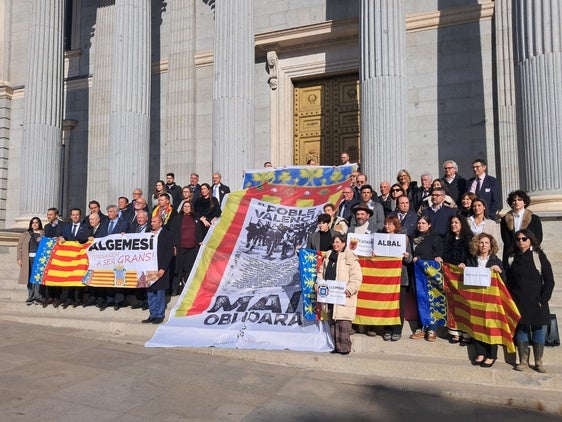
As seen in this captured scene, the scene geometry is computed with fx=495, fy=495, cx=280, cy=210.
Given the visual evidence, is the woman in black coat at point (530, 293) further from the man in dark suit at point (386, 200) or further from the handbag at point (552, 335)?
the man in dark suit at point (386, 200)

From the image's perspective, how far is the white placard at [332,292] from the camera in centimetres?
679

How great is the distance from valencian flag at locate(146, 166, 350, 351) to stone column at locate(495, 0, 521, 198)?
16.6 feet

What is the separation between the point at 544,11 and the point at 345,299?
7512 millimetres

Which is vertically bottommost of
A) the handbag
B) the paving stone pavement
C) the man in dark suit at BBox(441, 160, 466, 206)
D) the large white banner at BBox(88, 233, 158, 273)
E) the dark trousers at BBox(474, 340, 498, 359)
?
the paving stone pavement

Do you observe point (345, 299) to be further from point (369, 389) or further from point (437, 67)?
point (437, 67)

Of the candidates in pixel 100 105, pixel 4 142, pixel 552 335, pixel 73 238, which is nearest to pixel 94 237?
pixel 73 238

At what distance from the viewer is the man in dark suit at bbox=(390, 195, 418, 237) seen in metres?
7.70

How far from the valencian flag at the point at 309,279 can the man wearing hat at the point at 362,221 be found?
32.7 inches

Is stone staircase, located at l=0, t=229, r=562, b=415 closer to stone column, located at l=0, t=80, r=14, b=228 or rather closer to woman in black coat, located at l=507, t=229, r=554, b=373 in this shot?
woman in black coat, located at l=507, t=229, r=554, b=373

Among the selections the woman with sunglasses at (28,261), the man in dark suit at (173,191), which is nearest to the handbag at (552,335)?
the man in dark suit at (173,191)

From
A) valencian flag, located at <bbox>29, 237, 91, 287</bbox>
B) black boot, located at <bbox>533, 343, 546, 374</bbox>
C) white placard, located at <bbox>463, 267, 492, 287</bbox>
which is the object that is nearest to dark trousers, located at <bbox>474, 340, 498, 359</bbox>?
black boot, located at <bbox>533, 343, 546, 374</bbox>

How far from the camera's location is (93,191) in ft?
61.0

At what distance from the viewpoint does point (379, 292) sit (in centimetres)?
721

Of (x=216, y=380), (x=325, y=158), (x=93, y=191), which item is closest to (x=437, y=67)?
(x=325, y=158)
